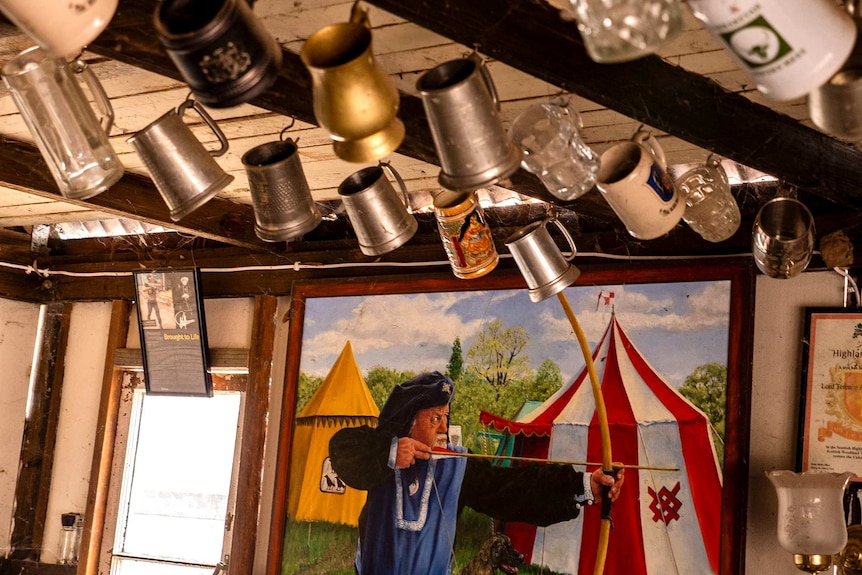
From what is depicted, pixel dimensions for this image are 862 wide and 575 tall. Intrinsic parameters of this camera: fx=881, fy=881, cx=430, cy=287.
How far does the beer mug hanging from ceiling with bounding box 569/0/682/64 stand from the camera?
103 centimetres

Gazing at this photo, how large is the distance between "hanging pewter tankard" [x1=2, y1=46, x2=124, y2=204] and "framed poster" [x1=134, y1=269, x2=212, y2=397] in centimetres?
220

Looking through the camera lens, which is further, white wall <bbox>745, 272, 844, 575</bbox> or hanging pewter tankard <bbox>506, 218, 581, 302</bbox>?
white wall <bbox>745, 272, 844, 575</bbox>

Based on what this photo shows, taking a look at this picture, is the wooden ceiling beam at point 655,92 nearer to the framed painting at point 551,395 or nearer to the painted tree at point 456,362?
the framed painting at point 551,395

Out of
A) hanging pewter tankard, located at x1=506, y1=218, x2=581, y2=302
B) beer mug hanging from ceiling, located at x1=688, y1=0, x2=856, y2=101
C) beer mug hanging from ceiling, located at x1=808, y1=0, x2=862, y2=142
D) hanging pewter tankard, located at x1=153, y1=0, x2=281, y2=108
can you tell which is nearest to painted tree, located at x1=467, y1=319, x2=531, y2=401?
hanging pewter tankard, located at x1=506, y1=218, x2=581, y2=302

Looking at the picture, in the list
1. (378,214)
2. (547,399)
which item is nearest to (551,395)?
(547,399)

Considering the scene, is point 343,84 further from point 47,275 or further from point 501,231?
point 47,275

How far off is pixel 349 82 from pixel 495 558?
2.00 m

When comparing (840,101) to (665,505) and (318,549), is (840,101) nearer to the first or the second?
(665,505)

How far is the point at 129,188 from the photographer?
2961 millimetres

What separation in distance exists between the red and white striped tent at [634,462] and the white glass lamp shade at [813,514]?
10.0 inches

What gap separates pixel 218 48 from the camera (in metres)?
1.27

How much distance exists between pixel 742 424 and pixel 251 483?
190cm

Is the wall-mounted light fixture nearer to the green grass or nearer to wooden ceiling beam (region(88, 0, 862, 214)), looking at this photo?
wooden ceiling beam (region(88, 0, 862, 214))

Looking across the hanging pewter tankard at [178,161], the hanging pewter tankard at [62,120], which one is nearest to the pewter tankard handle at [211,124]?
the hanging pewter tankard at [178,161]
